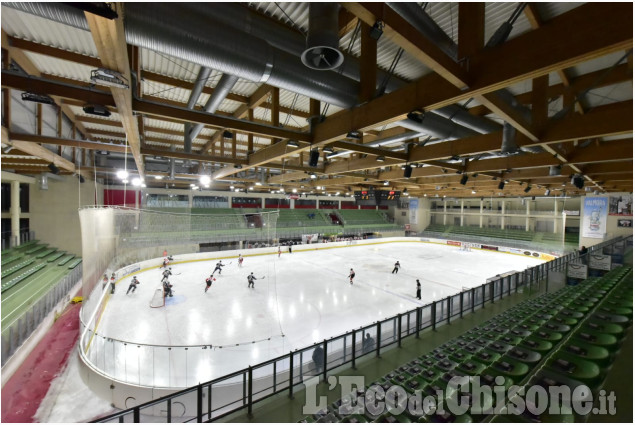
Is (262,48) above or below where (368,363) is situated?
above

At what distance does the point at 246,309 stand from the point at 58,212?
13.0 m

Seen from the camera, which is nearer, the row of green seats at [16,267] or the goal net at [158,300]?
the row of green seats at [16,267]

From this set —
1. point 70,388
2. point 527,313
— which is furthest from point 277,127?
point 70,388

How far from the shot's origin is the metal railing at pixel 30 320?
6830 millimetres

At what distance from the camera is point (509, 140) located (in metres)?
5.36

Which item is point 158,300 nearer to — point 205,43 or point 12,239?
point 12,239

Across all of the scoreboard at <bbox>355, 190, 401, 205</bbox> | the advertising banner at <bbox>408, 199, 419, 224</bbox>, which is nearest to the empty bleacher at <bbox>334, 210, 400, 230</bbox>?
the advertising banner at <bbox>408, 199, 419, 224</bbox>

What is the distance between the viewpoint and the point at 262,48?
3.12 m

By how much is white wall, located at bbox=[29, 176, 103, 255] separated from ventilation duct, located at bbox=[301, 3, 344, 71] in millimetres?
17716

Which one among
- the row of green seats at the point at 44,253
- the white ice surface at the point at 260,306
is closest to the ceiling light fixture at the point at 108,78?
the white ice surface at the point at 260,306

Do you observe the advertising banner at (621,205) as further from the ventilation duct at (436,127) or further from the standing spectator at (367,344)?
the standing spectator at (367,344)

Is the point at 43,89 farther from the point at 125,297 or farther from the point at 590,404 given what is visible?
the point at 125,297

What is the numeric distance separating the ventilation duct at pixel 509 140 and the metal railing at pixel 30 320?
12572 mm

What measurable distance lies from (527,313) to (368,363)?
4584 millimetres
